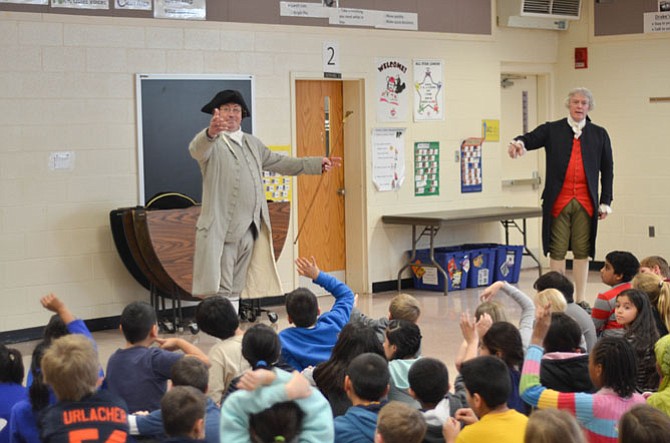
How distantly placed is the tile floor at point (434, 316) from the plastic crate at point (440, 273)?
0.38ft

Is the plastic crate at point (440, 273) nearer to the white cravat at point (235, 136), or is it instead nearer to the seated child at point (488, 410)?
the white cravat at point (235, 136)

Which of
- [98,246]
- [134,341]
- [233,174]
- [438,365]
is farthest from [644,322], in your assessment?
[98,246]

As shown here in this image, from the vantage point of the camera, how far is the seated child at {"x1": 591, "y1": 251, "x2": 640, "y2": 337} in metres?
5.03

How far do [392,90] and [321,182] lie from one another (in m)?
1.09

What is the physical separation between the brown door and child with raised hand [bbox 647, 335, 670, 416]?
558cm

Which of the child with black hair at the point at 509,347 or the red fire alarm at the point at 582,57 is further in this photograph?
the red fire alarm at the point at 582,57

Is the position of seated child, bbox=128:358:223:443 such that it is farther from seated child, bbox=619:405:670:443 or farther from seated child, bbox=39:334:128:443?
seated child, bbox=619:405:670:443

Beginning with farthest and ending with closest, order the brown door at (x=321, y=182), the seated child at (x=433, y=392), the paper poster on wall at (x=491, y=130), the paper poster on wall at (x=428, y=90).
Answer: the paper poster on wall at (x=491, y=130) < the paper poster on wall at (x=428, y=90) < the brown door at (x=321, y=182) < the seated child at (x=433, y=392)

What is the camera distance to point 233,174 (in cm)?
623

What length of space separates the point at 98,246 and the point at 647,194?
5644 millimetres

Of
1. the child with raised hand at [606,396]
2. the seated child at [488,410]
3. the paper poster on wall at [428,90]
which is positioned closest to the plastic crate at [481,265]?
the paper poster on wall at [428,90]

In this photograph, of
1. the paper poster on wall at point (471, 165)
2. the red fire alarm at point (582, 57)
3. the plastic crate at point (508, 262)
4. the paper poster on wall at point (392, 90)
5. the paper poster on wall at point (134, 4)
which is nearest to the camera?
the paper poster on wall at point (134, 4)

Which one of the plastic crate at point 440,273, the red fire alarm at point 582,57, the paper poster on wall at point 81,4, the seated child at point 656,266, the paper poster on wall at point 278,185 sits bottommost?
the plastic crate at point 440,273

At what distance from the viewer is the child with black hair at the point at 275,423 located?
2781 mm
